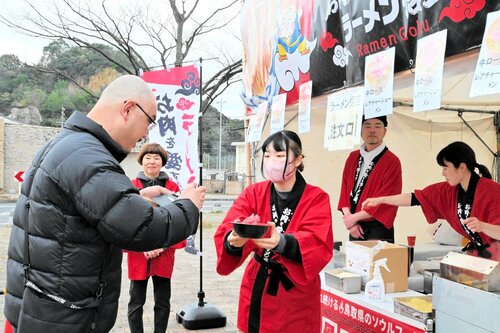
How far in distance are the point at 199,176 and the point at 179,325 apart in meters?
1.72

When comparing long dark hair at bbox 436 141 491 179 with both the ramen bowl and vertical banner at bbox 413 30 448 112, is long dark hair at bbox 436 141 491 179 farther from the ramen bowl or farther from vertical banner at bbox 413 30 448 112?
the ramen bowl

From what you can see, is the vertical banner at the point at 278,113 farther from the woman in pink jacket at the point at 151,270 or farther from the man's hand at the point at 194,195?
the man's hand at the point at 194,195

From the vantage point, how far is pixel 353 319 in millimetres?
3248

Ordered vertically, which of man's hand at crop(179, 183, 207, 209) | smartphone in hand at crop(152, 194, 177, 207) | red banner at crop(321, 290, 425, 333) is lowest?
red banner at crop(321, 290, 425, 333)

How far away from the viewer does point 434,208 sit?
3922 mm

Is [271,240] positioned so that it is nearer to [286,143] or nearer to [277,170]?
[277,170]

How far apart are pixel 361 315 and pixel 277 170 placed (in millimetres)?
1365

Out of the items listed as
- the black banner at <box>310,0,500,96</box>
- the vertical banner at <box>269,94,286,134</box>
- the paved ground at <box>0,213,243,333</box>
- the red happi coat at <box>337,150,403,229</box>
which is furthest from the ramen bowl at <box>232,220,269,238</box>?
the paved ground at <box>0,213,243,333</box>

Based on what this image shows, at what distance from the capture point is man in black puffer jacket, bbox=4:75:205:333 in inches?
66.3

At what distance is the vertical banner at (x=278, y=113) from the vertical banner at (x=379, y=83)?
139 cm

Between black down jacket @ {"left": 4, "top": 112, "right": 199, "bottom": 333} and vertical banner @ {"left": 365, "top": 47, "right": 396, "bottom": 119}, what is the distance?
1730 millimetres

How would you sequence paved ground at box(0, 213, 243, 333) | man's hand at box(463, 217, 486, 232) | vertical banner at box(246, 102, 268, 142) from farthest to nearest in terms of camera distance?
paved ground at box(0, 213, 243, 333), vertical banner at box(246, 102, 268, 142), man's hand at box(463, 217, 486, 232)

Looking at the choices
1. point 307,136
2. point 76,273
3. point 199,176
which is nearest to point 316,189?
point 76,273

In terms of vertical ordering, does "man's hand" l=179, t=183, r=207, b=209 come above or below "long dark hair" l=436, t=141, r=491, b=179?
below
